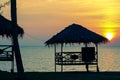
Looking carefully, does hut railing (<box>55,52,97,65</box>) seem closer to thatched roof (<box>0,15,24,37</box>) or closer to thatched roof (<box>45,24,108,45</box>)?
thatched roof (<box>45,24,108,45</box>)

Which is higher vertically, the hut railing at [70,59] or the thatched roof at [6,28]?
the thatched roof at [6,28]

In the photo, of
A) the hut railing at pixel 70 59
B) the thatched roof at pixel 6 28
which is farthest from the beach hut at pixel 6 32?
the hut railing at pixel 70 59

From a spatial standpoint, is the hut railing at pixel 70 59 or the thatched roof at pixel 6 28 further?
the hut railing at pixel 70 59

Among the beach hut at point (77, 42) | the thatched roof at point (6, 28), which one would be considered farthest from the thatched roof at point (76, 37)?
the thatched roof at point (6, 28)

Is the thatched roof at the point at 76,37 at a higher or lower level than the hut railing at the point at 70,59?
higher

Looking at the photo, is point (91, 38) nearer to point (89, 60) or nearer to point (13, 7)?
point (89, 60)

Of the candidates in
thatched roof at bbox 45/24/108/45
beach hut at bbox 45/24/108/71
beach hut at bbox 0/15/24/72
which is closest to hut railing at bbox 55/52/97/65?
beach hut at bbox 45/24/108/71

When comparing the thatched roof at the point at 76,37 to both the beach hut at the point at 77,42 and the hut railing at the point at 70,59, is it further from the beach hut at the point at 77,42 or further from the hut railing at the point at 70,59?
the hut railing at the point at 70,59

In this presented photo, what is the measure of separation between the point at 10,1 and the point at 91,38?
8.71m

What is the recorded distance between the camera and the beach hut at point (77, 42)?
28.8m

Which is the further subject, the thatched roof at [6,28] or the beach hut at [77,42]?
the beach hut at [77,42]

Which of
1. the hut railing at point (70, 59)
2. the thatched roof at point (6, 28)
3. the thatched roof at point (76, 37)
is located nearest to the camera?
the thatched roof at point (6, 28)

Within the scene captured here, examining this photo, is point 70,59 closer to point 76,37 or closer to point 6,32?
point 76,37

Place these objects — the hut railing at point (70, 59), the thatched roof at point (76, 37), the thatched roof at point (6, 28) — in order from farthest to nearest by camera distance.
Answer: the thatched roof at point (76, 37), the hut railing at point (70, 59), the thatched roof at point (6, 28)
